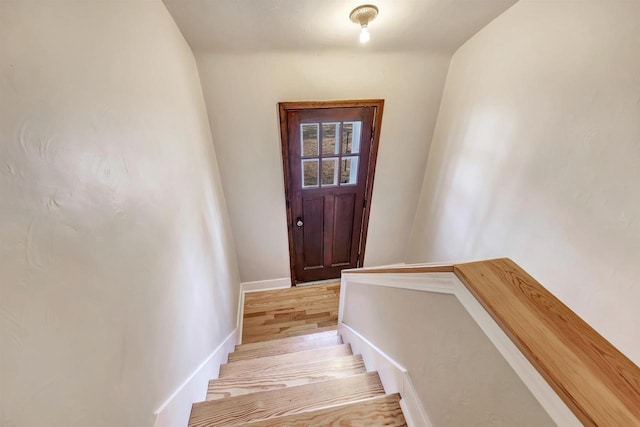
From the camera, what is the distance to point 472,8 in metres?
1.37

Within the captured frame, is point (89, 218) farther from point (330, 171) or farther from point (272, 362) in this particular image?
point (330, 171)

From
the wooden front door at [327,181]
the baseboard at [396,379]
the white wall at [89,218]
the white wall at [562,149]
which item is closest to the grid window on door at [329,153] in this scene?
the wooden front door at [327,181]

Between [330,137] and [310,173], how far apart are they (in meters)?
0.38

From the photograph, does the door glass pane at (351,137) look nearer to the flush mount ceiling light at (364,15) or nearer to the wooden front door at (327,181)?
the wooden front door at (327,181)

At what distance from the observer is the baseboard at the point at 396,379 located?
34.9 inches

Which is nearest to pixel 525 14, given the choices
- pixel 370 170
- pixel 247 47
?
pixel 370 170

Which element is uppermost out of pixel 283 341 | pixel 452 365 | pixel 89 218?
pixel 89 218

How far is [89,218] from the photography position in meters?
0.61

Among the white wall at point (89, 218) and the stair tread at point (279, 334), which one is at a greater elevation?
the white wall at point (89, 218)

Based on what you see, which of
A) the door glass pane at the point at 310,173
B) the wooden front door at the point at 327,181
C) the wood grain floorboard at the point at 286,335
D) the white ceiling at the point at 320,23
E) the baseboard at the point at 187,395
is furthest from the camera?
the wood grain floorboard at the point at 286,335

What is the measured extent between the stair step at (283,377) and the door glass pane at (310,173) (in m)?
1.49

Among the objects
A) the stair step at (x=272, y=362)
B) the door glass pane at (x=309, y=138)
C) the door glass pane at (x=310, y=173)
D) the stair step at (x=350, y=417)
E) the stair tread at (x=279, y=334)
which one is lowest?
the stair tread at (x=279, y=334)

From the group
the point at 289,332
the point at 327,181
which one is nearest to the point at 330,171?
the point at 327,181

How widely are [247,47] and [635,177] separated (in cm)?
209
